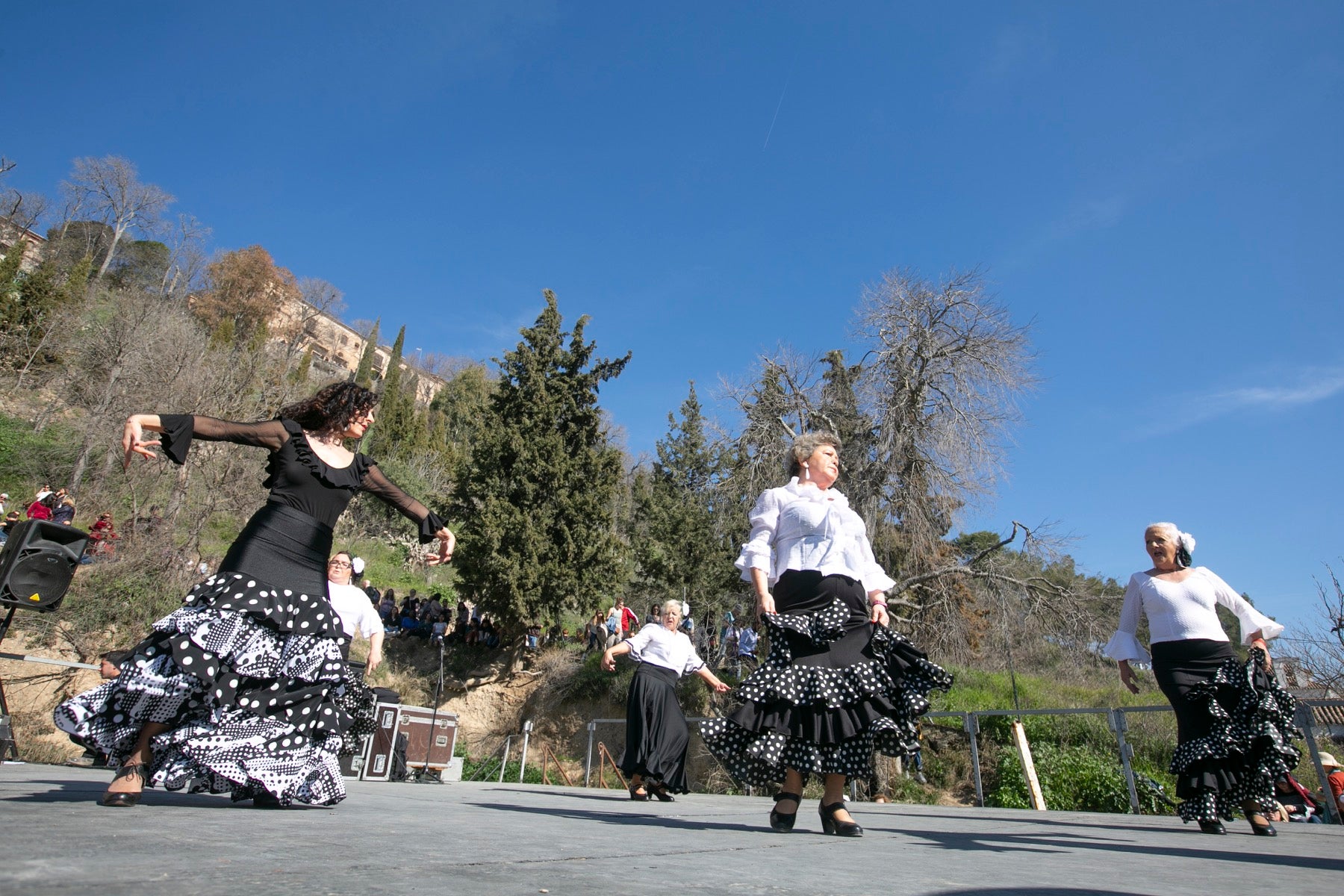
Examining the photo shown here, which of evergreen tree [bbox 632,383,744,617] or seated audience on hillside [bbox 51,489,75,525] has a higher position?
evergreen tree [bbox 632,383,744,617]

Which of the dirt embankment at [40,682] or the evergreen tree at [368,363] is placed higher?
the evergreen tree at [368,363]

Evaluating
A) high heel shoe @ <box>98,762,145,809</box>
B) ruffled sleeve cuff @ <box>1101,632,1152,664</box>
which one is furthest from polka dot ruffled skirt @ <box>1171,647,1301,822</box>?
high heel shoe @ <box>98,762,145,809</box>

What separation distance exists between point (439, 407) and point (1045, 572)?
47796mm

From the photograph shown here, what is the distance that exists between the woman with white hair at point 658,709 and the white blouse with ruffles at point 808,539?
6.92ft

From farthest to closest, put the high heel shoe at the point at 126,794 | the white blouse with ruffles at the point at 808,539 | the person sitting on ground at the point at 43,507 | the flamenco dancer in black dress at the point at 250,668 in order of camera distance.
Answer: the person sitting on ground at the point at 43,507
the white blouse with ruffles at the point at 808,539
the flamenco dancer in black dress at the point at 250,668
the high heel shoe at the point at 126,794

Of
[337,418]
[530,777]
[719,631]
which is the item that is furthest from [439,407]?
[337,418]

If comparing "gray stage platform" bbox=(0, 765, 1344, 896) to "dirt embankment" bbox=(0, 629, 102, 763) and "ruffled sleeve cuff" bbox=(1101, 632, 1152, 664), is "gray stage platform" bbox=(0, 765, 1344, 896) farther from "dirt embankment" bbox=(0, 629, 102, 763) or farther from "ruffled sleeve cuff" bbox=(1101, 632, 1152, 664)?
"dirt embankment" bbox=(0, 629, 102, 763)

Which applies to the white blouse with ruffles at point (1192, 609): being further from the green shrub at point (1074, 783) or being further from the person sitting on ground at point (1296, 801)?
the green shrub at point (1074, 783)

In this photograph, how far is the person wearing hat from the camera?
5508mm

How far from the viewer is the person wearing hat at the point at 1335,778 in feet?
18.1

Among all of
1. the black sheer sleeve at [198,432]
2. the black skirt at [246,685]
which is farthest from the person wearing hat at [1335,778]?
the black sheer sleeve at [198,432]

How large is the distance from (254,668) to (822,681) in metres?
2.19

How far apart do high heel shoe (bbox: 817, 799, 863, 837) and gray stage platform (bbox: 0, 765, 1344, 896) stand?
3.3 inches

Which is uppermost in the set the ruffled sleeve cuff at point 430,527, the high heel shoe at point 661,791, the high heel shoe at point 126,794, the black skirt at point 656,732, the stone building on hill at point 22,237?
the stone building on hill at point 22,237
